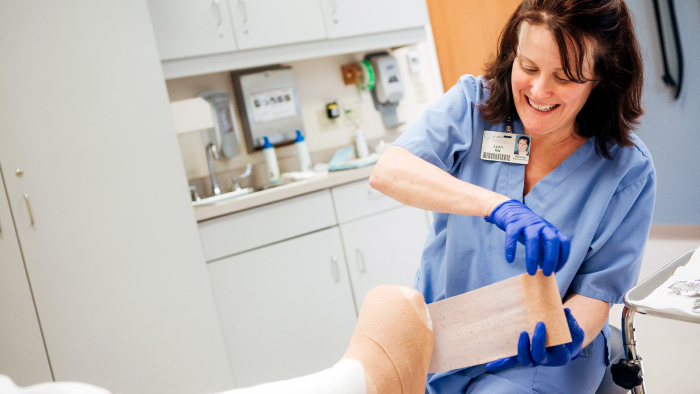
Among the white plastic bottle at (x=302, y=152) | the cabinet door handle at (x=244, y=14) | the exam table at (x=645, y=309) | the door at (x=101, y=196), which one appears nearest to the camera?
the exam table at (x=645, y=309)

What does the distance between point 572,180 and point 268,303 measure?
143 cm

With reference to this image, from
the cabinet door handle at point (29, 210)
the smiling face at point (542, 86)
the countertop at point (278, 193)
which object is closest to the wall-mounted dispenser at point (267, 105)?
the countertop at point (278, 193)

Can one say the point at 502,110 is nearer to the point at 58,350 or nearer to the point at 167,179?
the point at 167,179

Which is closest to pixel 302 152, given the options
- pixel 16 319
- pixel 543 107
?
pixel 16 319

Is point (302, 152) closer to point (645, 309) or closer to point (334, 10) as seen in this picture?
point (334, 10)

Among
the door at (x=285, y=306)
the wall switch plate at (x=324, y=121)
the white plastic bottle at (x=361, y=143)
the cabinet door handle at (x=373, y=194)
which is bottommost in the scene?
the door at (x=285, y=306)

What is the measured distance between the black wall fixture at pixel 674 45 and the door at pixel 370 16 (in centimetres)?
127

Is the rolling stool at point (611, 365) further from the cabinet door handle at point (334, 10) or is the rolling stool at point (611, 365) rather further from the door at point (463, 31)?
the door at point (463, 31)

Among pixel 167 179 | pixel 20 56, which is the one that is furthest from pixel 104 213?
pixel 20 56

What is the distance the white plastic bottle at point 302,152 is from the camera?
2.65 m

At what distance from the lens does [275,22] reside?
7.73 feet

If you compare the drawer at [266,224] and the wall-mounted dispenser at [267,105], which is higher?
the wall-mounted dispenser at [267,105]

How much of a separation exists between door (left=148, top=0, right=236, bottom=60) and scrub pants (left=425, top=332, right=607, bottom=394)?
1691 mm

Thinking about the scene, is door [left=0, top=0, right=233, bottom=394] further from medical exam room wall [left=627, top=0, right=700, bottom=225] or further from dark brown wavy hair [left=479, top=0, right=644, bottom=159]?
medical exam room wall [left=627, top=0, right=700, bottom=225]
